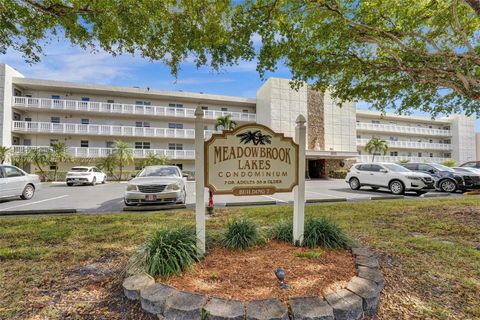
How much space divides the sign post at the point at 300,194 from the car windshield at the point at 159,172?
19.3 ft

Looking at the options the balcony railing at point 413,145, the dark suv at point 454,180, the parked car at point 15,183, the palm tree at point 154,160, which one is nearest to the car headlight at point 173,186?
the parked car at point 15,183

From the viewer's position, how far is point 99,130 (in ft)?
85.0

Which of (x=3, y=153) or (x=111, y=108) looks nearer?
(x=3, y=153)

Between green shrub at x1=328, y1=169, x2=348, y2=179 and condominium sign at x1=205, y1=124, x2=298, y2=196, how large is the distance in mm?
25623

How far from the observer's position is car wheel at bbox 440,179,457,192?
43.2 ft

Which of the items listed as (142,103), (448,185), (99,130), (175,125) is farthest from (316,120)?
(99,130)

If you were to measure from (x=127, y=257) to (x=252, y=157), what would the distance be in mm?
2360

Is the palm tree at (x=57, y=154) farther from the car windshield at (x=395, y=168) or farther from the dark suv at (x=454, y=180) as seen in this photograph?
the dark suv at (x=454, y=180)

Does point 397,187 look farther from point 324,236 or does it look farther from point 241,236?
point 241,236

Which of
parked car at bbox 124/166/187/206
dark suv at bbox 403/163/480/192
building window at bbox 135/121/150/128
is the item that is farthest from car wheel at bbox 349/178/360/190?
building window at bbox 135/121/150/128

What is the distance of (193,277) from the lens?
282 centimetres

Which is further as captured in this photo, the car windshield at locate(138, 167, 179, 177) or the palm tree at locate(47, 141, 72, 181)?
A: the palm tree at locate(47, 141, 72, 181)

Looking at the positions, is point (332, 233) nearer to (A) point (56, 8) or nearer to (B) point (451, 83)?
(B) point (451, 83)

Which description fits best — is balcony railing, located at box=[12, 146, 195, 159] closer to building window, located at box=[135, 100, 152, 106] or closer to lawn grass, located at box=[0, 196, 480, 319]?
building window, located at box=[135, 100, 152, 106]
